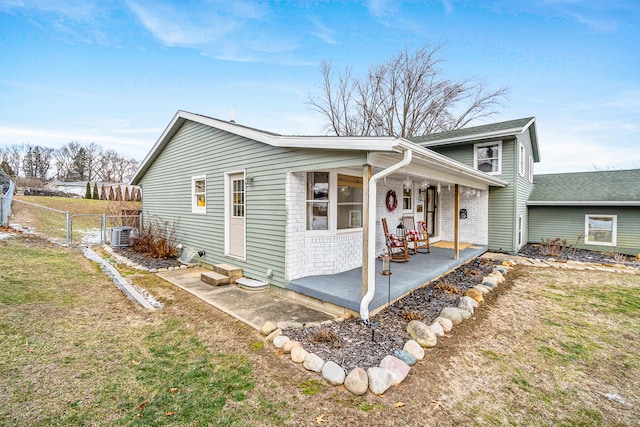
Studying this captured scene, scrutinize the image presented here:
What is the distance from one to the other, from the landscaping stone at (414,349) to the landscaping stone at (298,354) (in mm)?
1121

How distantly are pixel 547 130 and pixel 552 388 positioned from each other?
58.1 feet

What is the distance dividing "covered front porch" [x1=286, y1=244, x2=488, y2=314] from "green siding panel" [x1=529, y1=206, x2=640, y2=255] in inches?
277

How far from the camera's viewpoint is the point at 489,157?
32.7 ft

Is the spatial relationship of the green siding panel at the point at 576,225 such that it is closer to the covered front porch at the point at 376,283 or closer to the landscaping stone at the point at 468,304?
the covered front porch at the point at 376,283

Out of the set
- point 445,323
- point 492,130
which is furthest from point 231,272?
point 492,130

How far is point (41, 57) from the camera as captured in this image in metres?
9.43

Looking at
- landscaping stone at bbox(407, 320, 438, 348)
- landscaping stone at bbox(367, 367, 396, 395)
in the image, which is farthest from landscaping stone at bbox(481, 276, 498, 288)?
landscaping stone at bbox(367, 367, 396, 395)

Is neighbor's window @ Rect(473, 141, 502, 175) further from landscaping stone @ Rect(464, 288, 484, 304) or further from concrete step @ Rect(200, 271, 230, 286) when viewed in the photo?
concrete step @ Rect(200, 271, 230, 286)

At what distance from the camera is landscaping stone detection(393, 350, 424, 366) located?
298 cm

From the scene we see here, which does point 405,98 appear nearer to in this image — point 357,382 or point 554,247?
point 554,247

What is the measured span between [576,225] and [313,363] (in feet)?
39.9

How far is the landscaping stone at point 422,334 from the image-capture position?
3383mm

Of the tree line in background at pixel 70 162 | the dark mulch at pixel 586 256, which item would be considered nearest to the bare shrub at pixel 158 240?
the dark mulch at pixel 586 256

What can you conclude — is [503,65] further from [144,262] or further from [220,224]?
[144,262]
